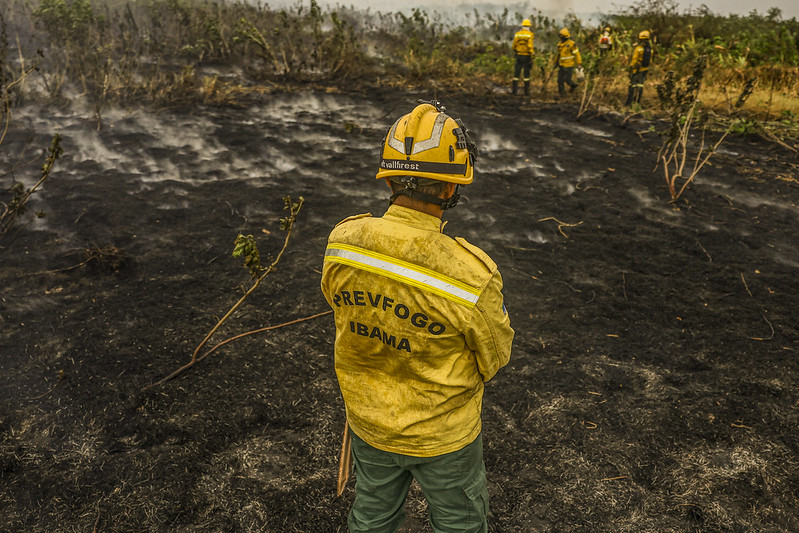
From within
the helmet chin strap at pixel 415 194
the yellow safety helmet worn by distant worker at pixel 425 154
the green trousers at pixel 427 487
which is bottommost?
the green trousers at pixel 427 487

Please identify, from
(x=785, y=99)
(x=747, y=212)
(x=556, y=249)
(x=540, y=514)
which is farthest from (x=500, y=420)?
(x=785, y=99)

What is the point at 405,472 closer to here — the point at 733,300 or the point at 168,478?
the point at 168,478

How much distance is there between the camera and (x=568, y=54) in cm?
1020

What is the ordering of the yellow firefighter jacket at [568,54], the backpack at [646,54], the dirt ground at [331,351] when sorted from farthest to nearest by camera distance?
the yellow firefighter jacket at [568,54] → the backpack at [646,54] → the dirt ground at [331,351]

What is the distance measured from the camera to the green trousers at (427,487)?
168 centimetres

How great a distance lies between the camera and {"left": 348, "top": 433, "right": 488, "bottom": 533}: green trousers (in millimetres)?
1682

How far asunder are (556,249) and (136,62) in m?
9.29

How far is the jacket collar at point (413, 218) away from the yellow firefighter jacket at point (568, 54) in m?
10.0

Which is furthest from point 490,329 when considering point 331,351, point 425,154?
point 331,351

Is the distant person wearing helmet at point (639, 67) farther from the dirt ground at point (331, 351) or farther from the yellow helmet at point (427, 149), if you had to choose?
the yellow helmet at point (427, 149)

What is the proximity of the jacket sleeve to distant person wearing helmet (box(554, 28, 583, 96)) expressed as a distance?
10109mm

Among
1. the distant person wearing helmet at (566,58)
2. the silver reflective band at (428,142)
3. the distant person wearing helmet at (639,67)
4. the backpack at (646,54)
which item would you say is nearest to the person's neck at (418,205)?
the silver reflective band at (428,142)

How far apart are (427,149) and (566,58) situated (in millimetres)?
10063

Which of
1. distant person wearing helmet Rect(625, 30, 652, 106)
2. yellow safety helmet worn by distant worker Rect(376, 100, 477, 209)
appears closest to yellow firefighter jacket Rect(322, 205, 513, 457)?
yellow safety helmet worn by distant worker Rect(376, 100, 477, 209)
